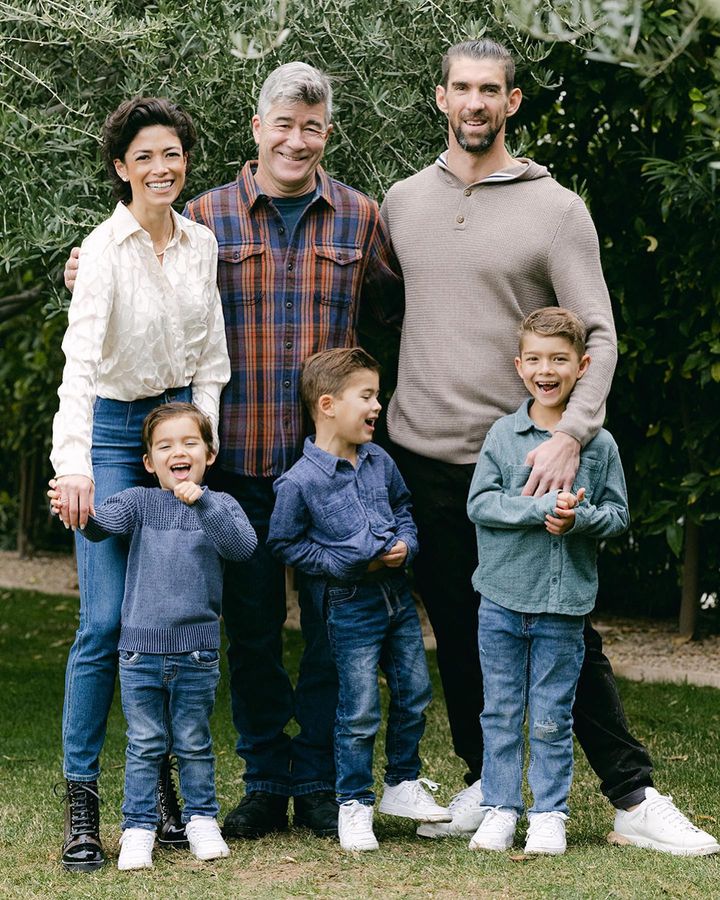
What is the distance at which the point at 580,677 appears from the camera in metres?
3.79

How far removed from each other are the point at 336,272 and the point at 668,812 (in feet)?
6.03

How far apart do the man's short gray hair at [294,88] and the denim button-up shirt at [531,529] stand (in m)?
1.08

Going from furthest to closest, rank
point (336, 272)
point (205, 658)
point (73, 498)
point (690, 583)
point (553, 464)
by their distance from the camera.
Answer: point (690, 583)
point (336, 272)
point (205, 658)
point (553, 464)
point (73, 498)

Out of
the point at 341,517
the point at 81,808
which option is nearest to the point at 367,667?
the point at 341,517

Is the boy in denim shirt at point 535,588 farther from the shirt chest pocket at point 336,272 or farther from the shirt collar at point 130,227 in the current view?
the shirt collar at point 130,227

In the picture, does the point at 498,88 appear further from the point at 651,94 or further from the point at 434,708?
the point at 434,708

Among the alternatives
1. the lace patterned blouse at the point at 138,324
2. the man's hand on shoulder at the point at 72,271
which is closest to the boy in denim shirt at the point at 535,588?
the lace patterned blouse at the point at 138,324

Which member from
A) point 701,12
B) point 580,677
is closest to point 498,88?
point 580,677

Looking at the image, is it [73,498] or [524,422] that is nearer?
[73,498]

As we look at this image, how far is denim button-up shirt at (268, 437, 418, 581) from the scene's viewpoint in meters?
3.67

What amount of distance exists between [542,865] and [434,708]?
8.39 ft

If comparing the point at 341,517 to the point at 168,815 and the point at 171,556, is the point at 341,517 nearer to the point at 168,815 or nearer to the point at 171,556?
the point at 171,556

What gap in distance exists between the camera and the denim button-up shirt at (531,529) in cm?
358

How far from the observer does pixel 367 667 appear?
147 inches
